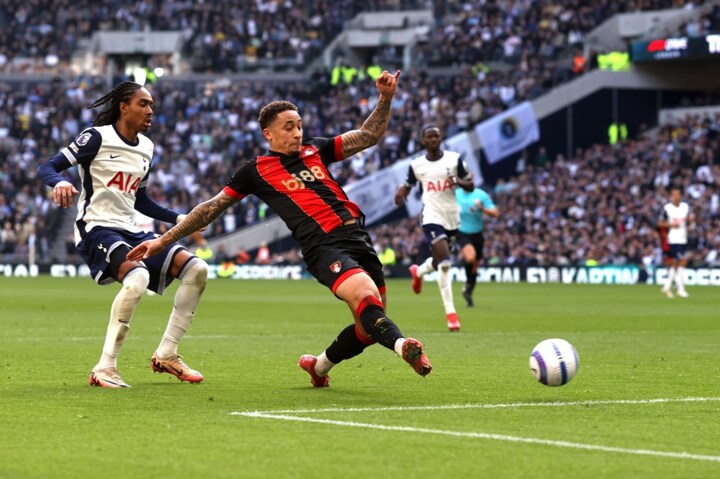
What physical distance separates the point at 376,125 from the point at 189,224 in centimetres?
158

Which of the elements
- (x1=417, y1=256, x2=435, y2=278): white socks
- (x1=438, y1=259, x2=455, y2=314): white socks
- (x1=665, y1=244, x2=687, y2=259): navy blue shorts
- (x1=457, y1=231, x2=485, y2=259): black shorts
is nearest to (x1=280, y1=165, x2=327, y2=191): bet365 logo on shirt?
(x1=438, y1=259, x2=455, y2=314): white socks

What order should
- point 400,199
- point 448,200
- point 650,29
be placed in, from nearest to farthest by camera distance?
point 400,199, point 448,200, point 650,29

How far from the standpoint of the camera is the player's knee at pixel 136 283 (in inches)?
425

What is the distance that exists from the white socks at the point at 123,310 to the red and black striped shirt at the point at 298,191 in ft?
3.78

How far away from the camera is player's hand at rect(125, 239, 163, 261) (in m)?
10.2

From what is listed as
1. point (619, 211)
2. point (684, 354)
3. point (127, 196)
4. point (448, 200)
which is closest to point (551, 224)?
point (619, 211)

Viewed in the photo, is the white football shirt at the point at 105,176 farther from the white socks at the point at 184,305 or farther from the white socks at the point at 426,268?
the white socks at the point at 426,268

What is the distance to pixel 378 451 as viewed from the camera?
7.21 metres

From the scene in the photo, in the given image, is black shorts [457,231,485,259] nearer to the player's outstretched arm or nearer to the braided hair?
the player's outstretched arm

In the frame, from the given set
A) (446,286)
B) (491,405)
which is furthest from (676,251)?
(491,405)

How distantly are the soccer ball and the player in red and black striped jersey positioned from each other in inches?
47.9

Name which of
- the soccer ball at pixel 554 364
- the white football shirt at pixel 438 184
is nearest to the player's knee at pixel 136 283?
the soccer ball at pixel 554 364

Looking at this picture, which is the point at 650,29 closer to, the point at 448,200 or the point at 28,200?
the point at 28,200

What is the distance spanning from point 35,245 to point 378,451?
46.4 meters
